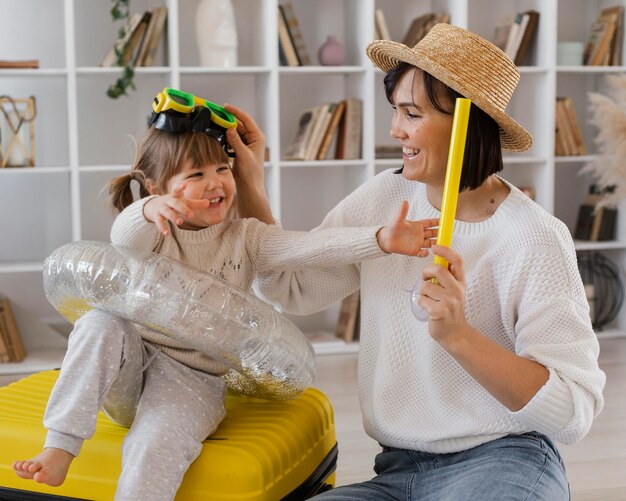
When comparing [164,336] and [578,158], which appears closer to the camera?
[164,336]

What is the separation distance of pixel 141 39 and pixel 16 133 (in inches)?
24.9

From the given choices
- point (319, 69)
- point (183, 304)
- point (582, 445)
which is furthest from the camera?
point (319, 69)

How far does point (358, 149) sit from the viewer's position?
425 cm

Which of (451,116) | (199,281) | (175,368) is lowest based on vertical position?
(175,368)

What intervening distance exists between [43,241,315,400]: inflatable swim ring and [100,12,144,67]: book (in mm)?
2191

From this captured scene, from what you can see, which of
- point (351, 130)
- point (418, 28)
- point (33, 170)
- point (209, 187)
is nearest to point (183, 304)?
point (209, 187)

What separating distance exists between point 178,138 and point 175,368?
0.46 m

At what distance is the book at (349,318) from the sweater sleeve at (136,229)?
242cm

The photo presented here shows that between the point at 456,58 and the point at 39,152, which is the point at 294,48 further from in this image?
the point at 456,58

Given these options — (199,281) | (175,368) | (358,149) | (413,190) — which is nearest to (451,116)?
(413,190)

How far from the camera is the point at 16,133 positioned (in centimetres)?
390

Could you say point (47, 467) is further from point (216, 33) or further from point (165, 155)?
point (216, 33)

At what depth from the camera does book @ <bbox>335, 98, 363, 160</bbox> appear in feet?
13.8

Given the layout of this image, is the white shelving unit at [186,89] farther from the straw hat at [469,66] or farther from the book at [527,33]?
the straw hat at [469,66]
